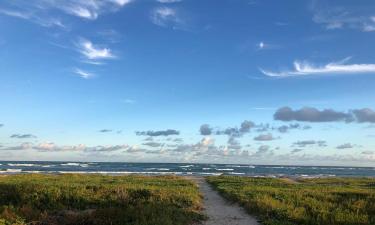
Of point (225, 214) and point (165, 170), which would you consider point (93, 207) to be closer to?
point (225, 214)

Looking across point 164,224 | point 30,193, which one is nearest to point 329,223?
point 164,224

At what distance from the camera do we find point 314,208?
22.7 m

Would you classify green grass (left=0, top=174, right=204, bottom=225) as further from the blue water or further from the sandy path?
the blue water

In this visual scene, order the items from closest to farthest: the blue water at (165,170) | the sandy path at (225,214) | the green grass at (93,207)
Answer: the green grass at (93,207) → the sandy path at (225,214) → the blue water at (165,170)

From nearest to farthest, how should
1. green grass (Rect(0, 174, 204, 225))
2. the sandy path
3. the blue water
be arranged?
green grass (Rect(0, 174, 204, 225))
the sandy path
the blue water

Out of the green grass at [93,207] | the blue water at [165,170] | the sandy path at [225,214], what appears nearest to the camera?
the green grass at [93,207]

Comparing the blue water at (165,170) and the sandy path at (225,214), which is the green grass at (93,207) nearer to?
the sandy path at (225,214)

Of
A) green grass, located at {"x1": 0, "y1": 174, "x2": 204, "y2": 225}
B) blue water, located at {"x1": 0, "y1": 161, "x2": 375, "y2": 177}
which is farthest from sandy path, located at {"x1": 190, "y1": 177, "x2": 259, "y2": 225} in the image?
blue water, located at {"x1": 0, "y1": 161, "x2": 375, "y2": 177}

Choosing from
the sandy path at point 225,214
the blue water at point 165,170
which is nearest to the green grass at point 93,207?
the sandy path at point 225,214

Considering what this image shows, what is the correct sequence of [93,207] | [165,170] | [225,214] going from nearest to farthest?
[93,207] < [225,214] < [165,170]

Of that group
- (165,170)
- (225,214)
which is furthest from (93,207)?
(165,170)

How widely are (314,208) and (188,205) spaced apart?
20.4 ft

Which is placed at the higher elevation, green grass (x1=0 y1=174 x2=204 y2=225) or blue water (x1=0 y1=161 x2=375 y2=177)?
blue water (x1=0 y1=161 x2=375 y2=177)

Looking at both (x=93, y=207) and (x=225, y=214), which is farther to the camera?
(x=225, y=214)
